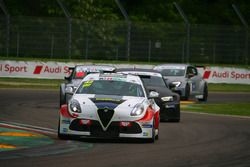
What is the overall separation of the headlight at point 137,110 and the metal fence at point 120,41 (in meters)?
25.6

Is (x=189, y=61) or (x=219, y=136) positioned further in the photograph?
(x=189, y=61)

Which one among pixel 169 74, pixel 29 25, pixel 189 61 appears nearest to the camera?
pixel 169 74

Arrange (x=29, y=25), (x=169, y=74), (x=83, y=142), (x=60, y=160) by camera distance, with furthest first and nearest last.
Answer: (x=29, y=25) → (x=169, y=74) → (x=83, y=142) → (x=60, y=160)

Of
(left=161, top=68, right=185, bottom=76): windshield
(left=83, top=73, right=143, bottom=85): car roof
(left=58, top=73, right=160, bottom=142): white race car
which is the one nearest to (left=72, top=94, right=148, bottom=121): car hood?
(left=58, top=73, right=160, bottom=142): white race car

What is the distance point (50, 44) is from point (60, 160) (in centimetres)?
2955

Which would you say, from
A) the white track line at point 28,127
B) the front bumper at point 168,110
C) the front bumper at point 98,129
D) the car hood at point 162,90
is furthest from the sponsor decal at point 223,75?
the front bumper at point 98,129

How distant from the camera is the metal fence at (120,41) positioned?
4072cm

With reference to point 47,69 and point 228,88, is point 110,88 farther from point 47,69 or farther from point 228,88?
point 228,88

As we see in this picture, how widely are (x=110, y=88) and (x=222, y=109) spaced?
1162 centimetres

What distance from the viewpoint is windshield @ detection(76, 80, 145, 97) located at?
53.3 ft

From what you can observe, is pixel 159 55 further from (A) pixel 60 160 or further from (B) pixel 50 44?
(A) pixel 60 160

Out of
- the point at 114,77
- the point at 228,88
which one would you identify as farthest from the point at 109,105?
the point at 228,88

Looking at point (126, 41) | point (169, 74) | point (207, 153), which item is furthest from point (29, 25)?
point (207, 153)

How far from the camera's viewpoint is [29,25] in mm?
40656
